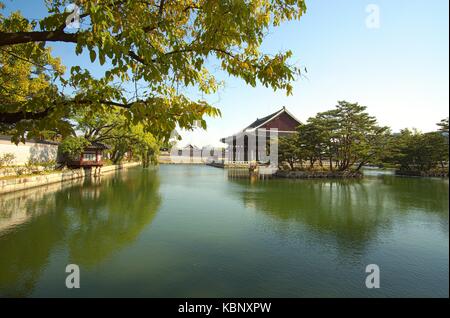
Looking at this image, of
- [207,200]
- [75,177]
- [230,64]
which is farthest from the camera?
[75,177]

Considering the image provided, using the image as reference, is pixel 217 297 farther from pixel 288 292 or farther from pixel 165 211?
pixel 165 211

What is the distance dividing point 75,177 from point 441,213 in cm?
2294

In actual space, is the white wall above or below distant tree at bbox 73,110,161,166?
below

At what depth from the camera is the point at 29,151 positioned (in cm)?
2102

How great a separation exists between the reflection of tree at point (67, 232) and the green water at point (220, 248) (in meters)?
0.03

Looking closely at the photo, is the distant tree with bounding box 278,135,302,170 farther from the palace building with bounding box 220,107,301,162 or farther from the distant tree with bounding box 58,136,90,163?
the distant tree with bounding box 58,136,90,163

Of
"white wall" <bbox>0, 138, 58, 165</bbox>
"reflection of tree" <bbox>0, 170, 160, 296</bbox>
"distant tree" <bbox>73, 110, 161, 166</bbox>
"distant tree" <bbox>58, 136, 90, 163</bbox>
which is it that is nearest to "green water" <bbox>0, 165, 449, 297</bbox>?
"reflection of tree" <bbox>0, 170, 160, 296</bbox>

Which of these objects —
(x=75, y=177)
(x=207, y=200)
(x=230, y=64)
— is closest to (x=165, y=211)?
(x=207, y=200)

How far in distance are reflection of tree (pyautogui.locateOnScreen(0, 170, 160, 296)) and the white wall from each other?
7278 mm

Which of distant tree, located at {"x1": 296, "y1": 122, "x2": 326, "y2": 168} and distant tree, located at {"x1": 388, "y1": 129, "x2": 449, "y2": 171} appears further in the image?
distant tree, located at {"x1": 296, "y1": 122, "x2": 326, "y2": 168}

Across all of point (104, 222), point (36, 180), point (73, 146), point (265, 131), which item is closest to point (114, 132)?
point (73, 146)

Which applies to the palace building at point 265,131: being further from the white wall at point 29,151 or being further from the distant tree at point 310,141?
the white wall at point 29,151

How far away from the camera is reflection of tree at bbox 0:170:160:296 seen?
17.0ft
